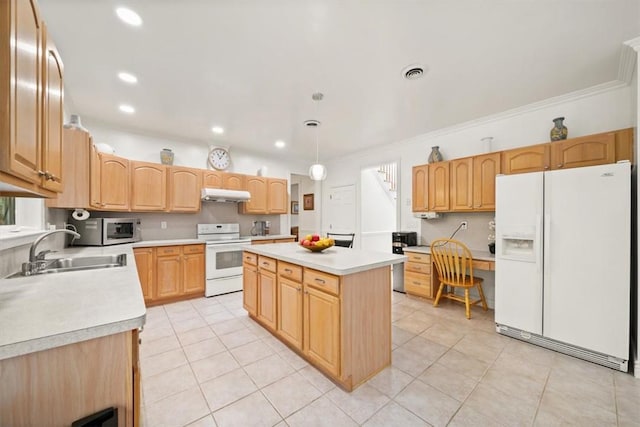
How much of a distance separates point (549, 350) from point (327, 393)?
2148 millimetres

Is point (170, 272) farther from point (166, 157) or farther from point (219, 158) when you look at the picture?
point (219, 158)

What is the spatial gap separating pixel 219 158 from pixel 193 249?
178 centimetres

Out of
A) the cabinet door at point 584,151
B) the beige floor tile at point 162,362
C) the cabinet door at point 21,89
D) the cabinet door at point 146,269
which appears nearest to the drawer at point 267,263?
the beige floor tile at point 162,362

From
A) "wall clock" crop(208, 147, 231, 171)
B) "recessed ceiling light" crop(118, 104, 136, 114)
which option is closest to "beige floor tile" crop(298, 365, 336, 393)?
"recessed ceiling light" crop(118, 104, 136, 114)

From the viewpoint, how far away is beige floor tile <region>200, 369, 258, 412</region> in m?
1.68

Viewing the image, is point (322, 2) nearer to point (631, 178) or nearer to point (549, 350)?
point (631, 178)

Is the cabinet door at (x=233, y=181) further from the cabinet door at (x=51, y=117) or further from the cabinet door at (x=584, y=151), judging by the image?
the cabinet door at (x=584, y=151)

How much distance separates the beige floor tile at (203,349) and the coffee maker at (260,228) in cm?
272

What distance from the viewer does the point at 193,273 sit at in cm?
379

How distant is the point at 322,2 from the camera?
1.58 meters

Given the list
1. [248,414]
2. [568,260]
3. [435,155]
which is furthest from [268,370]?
[435,155]

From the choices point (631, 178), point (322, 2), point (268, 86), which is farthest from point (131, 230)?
point (631, 178)

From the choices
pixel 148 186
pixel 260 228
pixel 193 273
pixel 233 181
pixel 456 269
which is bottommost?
pixel 193 273

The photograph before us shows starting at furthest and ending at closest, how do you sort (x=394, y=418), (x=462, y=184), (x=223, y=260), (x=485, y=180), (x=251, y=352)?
(x=223, y=260) < (x=462, y=184) < (x=485, y=180) < (x=251, y=352) < (x=394, y=418)
